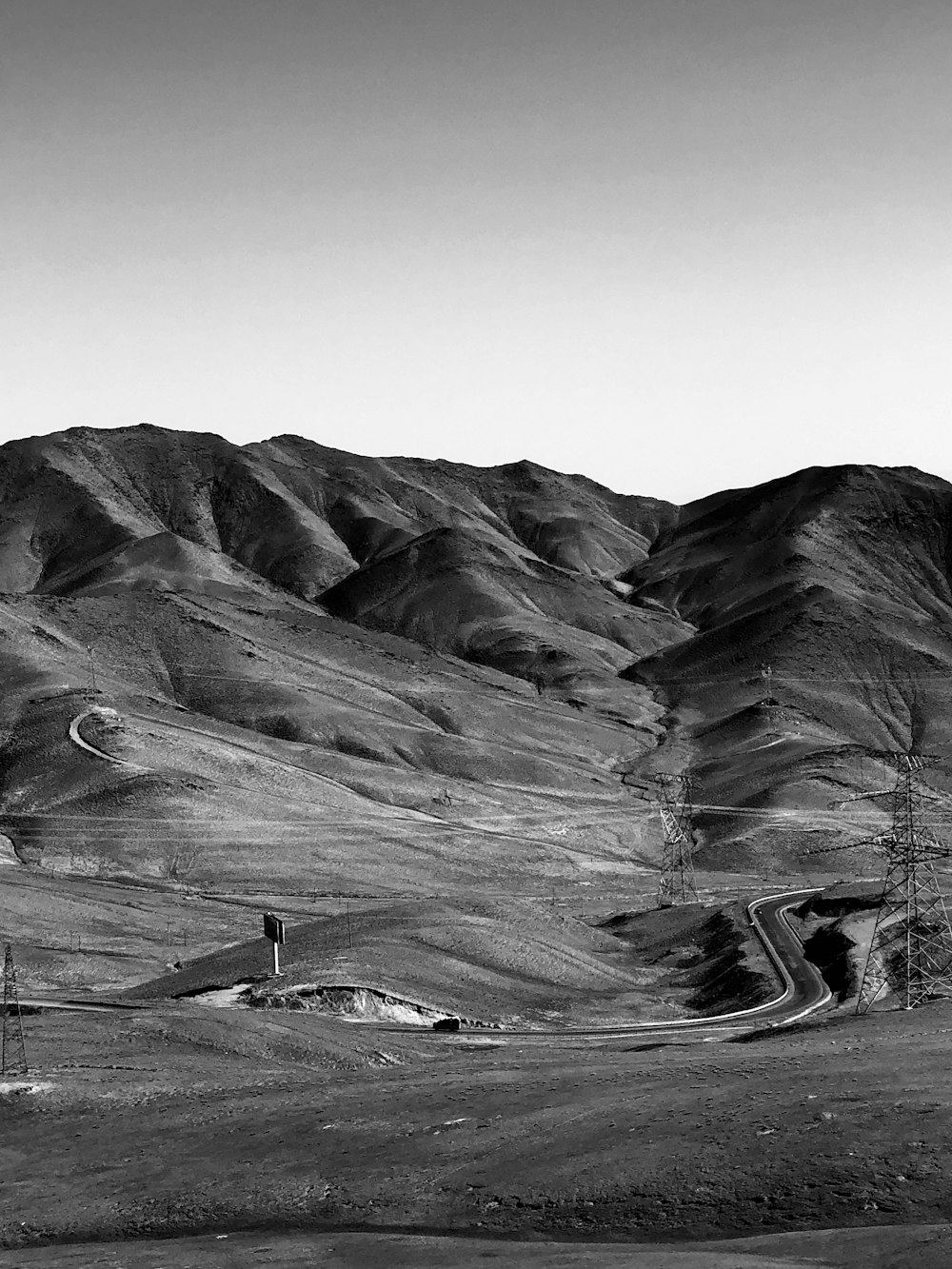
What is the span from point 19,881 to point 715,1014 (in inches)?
2890

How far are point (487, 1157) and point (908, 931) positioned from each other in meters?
46.1

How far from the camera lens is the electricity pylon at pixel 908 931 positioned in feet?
275

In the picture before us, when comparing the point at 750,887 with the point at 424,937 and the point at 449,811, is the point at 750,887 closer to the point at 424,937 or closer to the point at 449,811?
the point at 449,811

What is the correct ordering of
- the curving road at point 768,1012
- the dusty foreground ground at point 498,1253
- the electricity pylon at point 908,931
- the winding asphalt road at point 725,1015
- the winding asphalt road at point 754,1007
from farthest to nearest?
the curving road at point 768,1012 → the winding asphalt road at point 754,1007 → the winding asphalt road at point 725,1015 → the electricity pylon at point 908,931 → the dusty foreground ground at point 498,1253

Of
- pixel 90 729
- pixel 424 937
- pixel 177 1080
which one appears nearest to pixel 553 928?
pixel 424 937

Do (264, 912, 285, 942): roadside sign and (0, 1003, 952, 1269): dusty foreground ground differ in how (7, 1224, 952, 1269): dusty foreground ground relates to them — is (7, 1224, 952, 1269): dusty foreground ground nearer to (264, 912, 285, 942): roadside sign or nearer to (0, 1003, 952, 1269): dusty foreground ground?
(0, 1003, 952, 1269): dusty foreground ground

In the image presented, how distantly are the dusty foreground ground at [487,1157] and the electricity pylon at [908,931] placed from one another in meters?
24.3

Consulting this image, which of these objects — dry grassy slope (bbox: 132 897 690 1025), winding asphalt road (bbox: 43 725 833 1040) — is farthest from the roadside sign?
winding asphalt road (bbox: 43 725 833 1040)

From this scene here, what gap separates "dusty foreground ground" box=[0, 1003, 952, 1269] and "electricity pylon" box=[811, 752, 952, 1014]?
24.3 m

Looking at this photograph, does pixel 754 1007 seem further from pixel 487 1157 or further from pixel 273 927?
pixel 487 1157

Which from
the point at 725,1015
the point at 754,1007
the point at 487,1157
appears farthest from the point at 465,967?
the point at 487,1157

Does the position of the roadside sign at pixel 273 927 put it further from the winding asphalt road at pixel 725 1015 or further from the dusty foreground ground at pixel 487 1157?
the dusty foreground ground at pixel 487 1157

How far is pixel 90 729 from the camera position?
194 m

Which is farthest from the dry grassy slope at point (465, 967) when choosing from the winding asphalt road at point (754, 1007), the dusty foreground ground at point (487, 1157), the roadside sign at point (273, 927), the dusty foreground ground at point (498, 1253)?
the dusty foreground ground at point (498, 1253)
